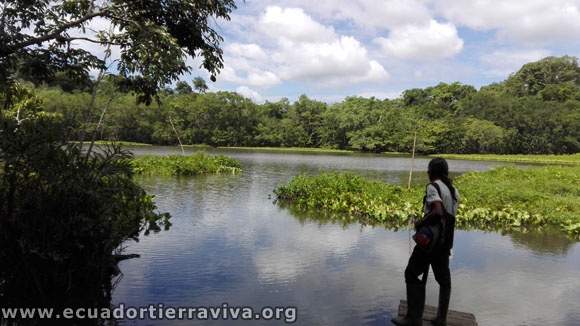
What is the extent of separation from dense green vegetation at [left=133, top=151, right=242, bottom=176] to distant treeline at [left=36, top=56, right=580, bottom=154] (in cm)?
4634

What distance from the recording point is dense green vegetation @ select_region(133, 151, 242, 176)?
2216cm

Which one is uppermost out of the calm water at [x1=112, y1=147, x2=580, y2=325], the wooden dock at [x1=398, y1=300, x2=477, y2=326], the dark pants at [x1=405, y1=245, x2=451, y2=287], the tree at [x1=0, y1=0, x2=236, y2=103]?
the tree at [x1=0, y1=0, x2=236, y2=103]

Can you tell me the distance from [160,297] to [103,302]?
75cm

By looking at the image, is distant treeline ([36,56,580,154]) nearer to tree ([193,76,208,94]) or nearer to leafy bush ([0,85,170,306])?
tree ([193,76,208,94])

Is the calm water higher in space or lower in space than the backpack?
lower

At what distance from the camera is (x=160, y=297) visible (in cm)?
538

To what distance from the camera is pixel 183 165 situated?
74.3 ft

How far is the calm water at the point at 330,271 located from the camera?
534cm

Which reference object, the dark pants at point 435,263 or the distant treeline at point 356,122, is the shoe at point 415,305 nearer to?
the dark pants at point 435,263

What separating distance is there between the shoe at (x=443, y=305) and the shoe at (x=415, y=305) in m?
0.19

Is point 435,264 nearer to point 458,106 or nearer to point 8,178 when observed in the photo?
point 8,178

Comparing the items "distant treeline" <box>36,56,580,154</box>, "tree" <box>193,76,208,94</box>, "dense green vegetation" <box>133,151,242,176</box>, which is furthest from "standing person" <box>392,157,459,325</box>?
"tree" <box>193,76,208,94</box>

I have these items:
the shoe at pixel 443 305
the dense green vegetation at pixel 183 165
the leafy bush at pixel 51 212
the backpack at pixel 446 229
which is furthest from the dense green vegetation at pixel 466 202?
the dense green vegetation at pixel 183 165

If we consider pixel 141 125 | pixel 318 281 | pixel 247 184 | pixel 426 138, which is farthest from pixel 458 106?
pixel 318 281
